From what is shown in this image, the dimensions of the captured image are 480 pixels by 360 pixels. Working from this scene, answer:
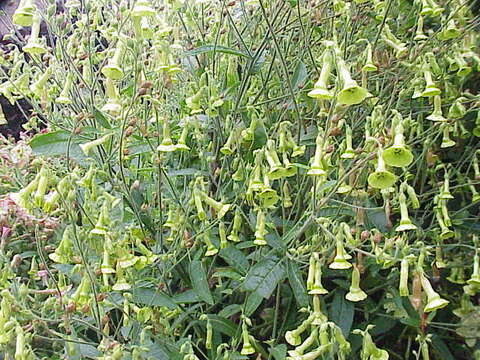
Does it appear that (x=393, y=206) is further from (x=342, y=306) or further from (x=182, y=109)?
(x=182, y=109)

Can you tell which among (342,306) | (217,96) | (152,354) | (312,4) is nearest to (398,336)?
(342,306)

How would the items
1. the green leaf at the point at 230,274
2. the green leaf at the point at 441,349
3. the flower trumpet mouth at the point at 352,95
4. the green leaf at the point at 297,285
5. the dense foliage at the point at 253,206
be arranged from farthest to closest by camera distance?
1. the green leaf at the point at 441,349
2. the green leaf at the point at 230,274
3. the green leaf at the point at 297,285
4. the dense foliage at the point at 253,206
5. the flower trumpet mouth at the point at 352,95

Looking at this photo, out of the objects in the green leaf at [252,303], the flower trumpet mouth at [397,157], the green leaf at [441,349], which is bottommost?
the green leaf at [441,349]

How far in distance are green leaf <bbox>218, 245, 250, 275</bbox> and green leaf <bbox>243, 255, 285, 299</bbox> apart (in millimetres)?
121

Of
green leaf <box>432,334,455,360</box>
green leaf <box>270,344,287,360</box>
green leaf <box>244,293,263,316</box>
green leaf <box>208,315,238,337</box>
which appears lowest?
green leaf <box>432,334,455,360</box>

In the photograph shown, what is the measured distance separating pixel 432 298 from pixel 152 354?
907 mm

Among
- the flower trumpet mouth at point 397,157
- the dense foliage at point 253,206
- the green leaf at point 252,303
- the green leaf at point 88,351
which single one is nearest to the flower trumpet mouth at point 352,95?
the dense foliage at point 253,206

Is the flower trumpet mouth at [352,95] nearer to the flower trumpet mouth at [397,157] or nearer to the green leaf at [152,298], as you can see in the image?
the flower trumpet mouth at [397,157]

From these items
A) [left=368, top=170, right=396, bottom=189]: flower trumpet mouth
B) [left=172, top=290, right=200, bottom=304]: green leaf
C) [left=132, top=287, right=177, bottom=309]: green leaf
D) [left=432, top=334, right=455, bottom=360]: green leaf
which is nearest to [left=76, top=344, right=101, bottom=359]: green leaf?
[left=132, top=287, right=177, bottom=309]: green leaf

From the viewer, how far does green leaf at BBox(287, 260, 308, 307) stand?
6.09ft

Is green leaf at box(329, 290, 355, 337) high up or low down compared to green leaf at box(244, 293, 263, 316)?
down

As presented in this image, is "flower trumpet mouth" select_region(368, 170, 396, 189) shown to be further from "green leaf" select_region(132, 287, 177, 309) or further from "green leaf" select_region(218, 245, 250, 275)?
"green leaf" select_region(132, 287, 177, 309)

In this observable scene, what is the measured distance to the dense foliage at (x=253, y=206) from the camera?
1.74m

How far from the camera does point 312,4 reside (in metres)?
2.49
